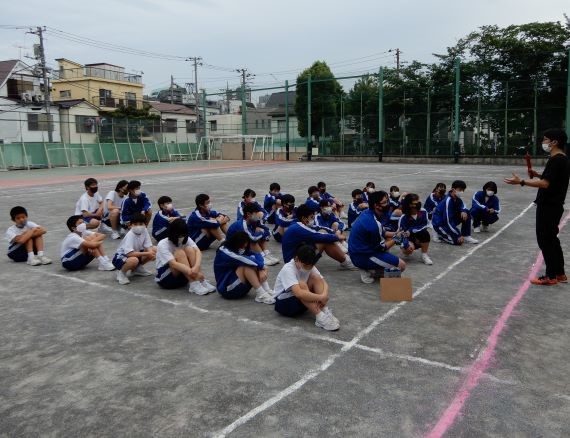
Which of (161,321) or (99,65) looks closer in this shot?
(161,321)

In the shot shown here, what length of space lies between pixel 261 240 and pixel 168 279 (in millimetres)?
1984

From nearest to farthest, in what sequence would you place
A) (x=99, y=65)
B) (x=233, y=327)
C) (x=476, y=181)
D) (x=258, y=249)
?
(x=233, y=327)
(x=258, y=249)
(x=476, y=181)
(x=99, y=65)

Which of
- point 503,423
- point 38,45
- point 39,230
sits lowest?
point 503,423

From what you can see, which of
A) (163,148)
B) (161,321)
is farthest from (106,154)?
(161,321)

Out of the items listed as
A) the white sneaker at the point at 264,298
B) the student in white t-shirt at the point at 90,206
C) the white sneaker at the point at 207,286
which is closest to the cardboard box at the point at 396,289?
the white sneaker at the point at 264,298

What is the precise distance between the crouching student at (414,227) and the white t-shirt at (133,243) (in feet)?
13.8

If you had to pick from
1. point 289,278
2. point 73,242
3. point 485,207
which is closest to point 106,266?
point 73,242

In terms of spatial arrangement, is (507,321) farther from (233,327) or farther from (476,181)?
(476,181)

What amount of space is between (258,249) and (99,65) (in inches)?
2248

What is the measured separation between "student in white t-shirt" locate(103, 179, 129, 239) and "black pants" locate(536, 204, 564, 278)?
8.32m

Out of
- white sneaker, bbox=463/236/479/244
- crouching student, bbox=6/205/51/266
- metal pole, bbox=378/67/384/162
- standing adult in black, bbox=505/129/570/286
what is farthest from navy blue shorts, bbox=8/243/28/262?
metal pole, bbox=378/67/384/162

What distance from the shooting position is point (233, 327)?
225 inches

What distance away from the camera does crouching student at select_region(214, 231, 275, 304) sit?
6.48 metres

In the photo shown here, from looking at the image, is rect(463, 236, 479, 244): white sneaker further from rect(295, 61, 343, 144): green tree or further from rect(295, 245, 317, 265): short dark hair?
rect(295, 61, 343, 144): green tree
